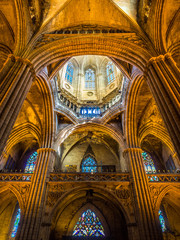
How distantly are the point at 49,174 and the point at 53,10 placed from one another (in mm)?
10128

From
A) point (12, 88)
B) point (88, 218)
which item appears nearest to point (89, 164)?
point (88, 218)

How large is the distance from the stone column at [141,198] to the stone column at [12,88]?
290 inches

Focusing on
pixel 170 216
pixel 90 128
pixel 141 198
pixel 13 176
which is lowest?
pixel 141 198

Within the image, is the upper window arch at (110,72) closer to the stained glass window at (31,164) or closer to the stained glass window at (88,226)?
the stained glass window at (31,164)

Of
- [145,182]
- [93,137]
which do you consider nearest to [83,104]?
[93,137]

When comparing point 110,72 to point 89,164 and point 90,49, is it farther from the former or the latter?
point 89,164

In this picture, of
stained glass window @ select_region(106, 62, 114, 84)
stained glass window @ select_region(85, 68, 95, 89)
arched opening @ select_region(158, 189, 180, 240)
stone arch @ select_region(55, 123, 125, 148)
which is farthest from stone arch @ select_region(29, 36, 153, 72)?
arched opening @ select_region(158, 189, 180, 240)

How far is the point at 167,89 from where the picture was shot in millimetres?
6062

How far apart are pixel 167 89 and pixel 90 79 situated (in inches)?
494

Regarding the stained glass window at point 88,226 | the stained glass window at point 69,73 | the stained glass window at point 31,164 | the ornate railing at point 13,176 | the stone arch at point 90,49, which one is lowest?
the stained glass window at point 88,226

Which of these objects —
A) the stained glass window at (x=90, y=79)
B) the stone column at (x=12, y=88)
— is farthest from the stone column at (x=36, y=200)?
the stained glass window at (x=90, y=79)

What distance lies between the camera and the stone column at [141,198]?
7.77m

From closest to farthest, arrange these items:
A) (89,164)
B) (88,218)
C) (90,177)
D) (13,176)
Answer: (13,176) → (90,177) → (88,218) → (89,164)

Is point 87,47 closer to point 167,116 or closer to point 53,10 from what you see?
point 53,10
